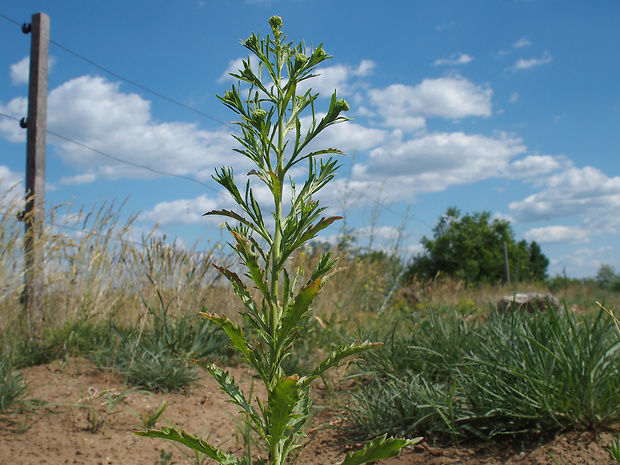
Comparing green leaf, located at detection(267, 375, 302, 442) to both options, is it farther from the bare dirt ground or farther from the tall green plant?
the bare dirt ground

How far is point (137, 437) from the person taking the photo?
116 inches

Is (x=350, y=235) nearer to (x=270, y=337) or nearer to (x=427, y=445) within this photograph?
(x=427, y=445)

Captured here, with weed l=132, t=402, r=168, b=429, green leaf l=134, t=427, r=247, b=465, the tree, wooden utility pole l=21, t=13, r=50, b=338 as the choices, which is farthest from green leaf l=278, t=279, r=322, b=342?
the tree

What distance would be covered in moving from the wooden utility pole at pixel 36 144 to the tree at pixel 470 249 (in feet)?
A: 70.4

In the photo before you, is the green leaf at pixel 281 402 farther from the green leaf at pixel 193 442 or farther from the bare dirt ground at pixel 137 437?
the bare dirt ground at pixel 137 437

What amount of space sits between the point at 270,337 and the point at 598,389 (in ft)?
6.10

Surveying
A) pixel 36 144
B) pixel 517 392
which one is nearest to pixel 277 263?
pixel 517 392

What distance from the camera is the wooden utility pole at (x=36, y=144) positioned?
17.0 ft

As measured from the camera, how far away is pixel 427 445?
2617mm

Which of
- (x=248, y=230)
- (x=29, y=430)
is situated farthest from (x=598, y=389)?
(x=29, y=430)

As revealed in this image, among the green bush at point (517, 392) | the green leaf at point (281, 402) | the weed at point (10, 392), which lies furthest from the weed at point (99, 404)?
the green leaf at point (281, 402)

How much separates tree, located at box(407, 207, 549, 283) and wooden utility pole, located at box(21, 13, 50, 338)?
70.4 feet

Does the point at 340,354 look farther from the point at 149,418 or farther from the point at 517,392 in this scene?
the point at 149,418

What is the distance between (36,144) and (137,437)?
4.52 meters
